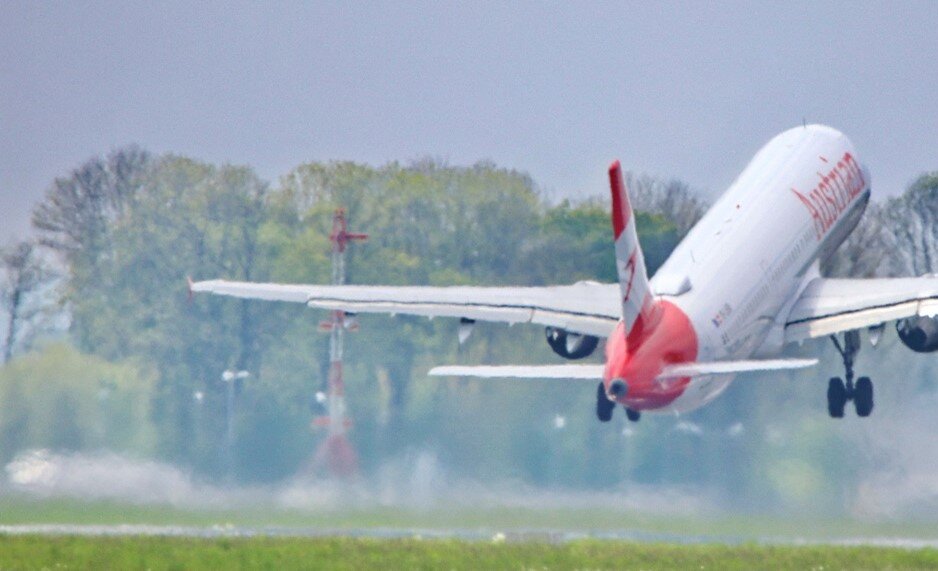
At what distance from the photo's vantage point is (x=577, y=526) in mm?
74062

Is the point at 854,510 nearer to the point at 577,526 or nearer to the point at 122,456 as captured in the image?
the point at 577,526

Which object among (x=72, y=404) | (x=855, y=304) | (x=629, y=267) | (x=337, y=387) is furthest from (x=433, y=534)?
(x=855, y=304)

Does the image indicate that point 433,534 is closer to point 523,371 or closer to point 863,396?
point 523,371

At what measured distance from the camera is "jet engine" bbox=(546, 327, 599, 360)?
75250 millimetres

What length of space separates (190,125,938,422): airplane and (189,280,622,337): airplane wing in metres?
0.02

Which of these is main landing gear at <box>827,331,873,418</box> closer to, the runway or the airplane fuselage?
the airplane fuselage

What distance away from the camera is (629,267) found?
65.4 meters

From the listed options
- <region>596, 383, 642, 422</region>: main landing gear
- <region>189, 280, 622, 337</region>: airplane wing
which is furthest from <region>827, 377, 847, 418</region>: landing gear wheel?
<region>189, 280, 622, 337</region>: airplane wing

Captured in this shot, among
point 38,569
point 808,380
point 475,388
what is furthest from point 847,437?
point 38,569

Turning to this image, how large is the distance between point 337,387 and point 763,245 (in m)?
12.7

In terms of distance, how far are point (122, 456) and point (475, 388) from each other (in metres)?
9.11

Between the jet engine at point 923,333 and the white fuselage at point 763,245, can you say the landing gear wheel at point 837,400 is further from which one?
the jet engine at point 923,333

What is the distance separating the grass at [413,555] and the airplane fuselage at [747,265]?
3.83m

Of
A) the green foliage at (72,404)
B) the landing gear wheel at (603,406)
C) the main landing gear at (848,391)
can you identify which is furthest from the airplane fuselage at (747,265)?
the green foliage at (72,404)
